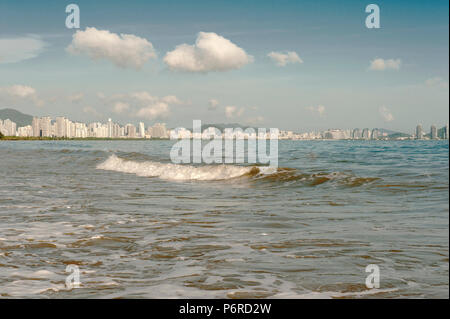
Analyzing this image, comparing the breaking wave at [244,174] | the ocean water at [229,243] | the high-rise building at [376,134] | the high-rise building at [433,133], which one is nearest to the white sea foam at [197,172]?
the breaking wave at [244,174]

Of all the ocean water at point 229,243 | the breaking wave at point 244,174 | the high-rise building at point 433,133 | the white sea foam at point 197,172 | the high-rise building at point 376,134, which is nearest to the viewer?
the ocean water at point 229,243

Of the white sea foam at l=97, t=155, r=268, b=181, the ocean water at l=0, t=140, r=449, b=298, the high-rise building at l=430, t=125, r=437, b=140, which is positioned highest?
the high-rise building at l=430, t=125, r=437, b=140

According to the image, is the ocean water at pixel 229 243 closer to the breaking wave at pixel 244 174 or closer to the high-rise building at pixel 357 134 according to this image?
the breaking wave at pixel 244 174

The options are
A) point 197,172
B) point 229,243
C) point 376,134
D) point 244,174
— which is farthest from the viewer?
point 376,134

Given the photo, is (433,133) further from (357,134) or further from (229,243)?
(229,243)

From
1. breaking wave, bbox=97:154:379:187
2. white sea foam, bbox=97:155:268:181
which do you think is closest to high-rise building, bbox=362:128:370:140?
breaking wave, bbox=97:154:379:187

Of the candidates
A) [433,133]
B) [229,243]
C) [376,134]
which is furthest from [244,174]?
[376,134]

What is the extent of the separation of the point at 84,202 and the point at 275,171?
11210 mm

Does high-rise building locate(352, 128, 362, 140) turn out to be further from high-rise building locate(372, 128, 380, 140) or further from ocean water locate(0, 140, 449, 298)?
ocean water locate(0, 140, 449, 298)

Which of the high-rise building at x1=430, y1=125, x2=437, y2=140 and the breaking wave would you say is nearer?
the breaking wave
